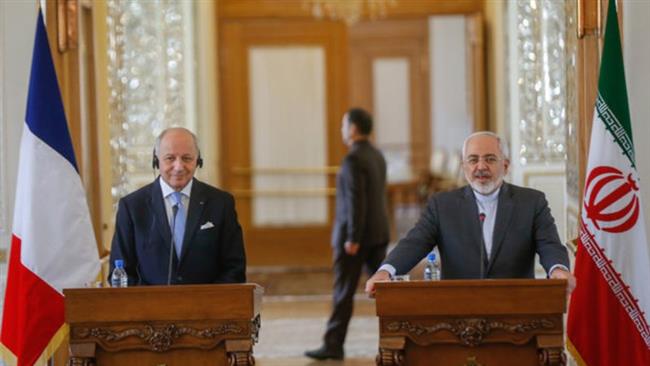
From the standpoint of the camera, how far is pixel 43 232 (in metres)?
5.34

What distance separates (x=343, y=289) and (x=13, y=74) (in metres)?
2.77

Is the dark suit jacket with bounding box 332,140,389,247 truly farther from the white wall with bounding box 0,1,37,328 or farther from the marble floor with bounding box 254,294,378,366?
the white wall with bounding box 0,1,37,328

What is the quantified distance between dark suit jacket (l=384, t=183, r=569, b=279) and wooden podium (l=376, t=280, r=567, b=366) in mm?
441

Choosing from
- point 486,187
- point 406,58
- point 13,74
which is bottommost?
point 486,187

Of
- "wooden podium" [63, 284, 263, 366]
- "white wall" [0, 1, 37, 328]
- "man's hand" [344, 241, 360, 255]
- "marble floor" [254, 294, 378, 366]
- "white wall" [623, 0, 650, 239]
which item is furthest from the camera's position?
"marble floor" [254, 294, 378, 366]

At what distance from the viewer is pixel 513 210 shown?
4777mm

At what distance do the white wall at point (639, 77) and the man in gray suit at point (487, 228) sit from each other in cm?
104

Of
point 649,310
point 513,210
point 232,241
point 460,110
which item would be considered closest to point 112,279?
point 232,241

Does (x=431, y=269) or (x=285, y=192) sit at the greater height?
(x=431, y=269)

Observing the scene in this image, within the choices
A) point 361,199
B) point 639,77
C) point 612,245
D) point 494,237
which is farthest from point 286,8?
point 494,237

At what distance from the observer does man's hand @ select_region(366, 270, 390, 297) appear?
4.41m

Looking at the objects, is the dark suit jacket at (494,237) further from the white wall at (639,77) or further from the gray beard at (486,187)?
the white wall at (639,77)

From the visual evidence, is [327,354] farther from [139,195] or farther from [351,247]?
[139,195]

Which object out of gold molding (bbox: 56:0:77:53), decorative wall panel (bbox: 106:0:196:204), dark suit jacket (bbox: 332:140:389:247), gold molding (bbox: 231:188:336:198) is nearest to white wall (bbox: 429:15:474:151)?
gold molding (bbox: 231:188:336:198)
